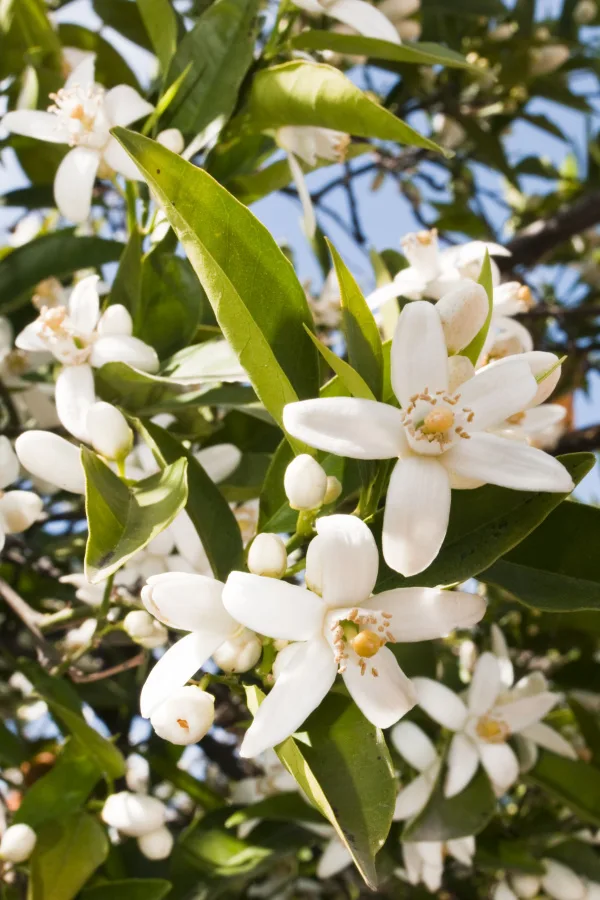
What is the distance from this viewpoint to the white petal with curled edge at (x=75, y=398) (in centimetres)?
72

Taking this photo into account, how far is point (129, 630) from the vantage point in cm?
75

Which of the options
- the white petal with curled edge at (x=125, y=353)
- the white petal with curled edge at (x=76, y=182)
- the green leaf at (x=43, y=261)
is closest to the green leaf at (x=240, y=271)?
the white petal with curled edge at (x=125, y=353)

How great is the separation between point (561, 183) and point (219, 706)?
5.74 feet

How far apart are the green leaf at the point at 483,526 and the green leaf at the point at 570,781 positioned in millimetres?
561

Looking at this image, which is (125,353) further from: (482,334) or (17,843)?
(17,843)

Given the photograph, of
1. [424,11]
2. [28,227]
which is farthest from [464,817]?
[424,11]

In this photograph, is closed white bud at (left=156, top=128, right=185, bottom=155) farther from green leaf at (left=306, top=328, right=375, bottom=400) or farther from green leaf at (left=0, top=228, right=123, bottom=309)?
green leaf at (left=306, top=328, right=375, bottom=400)

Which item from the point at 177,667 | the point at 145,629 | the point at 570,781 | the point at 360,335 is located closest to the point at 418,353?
the point at 360,335

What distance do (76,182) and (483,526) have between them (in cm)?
59

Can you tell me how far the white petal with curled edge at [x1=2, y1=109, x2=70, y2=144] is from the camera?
2.85ft

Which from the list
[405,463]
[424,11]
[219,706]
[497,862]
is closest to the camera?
[405,463]

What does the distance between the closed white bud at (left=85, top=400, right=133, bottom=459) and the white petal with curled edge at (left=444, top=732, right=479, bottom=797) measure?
0.53 m

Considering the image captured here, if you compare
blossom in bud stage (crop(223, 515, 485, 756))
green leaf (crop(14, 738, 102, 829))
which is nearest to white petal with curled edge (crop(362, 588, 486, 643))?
blossom in bud stage (crop(223, 515, 485, 756))

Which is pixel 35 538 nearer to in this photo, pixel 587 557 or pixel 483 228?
pixel 587 557
